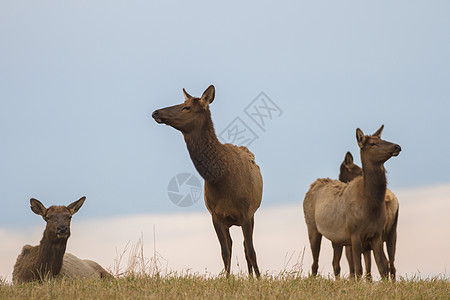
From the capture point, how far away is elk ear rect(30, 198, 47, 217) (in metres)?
11.7

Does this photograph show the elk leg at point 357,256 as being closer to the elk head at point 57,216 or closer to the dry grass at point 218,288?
the dry grass at point 218,288

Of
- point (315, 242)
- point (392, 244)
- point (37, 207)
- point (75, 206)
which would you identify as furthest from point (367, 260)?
point (37, 207)

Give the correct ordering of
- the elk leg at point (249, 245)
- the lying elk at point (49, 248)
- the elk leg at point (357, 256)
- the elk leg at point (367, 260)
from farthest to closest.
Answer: the elk leg at point (367, 260), the elk leg at point (357, 256), the elk leg at point (249, 245), the lying elk at point (49, 248)

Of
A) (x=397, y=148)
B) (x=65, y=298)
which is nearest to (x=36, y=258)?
(x=65, y=298)

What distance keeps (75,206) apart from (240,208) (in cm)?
303

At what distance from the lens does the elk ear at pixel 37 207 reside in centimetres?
1169

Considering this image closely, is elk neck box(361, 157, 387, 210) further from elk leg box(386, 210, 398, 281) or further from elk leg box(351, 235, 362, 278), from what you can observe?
elk leg box(386, 210, 398, 281)

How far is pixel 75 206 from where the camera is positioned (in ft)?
38.8

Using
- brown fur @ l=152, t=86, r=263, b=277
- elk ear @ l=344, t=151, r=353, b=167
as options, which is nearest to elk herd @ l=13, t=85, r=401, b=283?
brown fur @ l=152, t=86, r=263, b=277

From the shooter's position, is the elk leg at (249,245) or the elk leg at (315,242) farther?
the elk leg at (315,242)

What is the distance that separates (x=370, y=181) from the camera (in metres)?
12.6

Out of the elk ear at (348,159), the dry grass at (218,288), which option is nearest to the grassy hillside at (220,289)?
the dry grass at (218,288)

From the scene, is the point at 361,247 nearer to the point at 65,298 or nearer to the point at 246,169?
the point at 246,169

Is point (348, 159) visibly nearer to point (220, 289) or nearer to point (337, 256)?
point (337, 256)
